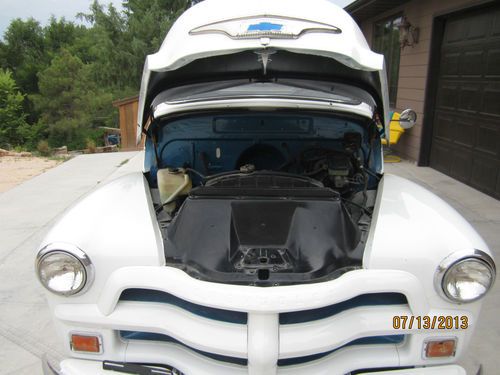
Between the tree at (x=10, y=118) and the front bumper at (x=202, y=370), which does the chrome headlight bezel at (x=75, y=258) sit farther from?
the tree at (x=10, y=118)

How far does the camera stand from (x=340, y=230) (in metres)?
1.97

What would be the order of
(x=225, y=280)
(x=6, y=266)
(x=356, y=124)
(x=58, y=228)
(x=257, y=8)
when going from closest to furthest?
(x=225, y=280), (x=58, y=228), (x=257, y=8), (x=356, y=124), (x=6, y=266)

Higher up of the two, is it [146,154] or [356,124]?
[356,124]

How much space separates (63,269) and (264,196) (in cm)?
98

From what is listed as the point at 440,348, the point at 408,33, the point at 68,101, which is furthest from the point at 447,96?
the point at 68,101

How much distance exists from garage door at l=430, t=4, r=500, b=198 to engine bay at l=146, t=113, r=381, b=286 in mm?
3776

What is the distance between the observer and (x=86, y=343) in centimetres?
179

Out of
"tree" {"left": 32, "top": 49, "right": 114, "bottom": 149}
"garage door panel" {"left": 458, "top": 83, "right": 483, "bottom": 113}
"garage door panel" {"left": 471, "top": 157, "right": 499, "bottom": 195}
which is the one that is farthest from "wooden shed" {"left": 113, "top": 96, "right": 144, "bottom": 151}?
"tree" {"left": 32, "top": 49, "right": 114, "bottom": 149}

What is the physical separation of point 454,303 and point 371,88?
1.44m

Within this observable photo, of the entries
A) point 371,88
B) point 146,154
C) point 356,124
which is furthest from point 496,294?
point 146,154

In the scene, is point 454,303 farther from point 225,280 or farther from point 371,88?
point 371,88

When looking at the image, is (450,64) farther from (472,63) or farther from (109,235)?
(109,235)

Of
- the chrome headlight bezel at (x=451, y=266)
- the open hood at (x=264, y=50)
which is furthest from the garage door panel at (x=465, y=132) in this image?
the chrome headlight bezel at (x=451, y=266)

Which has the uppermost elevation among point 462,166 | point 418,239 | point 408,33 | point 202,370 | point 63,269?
point 408,33
